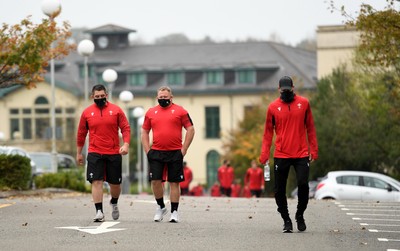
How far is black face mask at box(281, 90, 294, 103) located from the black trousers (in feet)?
2.57

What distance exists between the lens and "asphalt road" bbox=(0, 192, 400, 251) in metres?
13.8

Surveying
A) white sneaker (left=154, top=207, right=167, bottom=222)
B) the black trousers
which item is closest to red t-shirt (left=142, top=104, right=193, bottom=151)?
white sneaker (left=154, top=207, right=167, bottom=222)

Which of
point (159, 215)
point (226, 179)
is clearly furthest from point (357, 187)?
point (159, 215)

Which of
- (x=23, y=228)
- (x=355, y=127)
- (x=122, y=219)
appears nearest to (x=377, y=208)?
(x=122, y=219)

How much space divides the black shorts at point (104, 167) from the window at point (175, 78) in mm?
70683

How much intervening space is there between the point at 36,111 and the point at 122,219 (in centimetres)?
6992

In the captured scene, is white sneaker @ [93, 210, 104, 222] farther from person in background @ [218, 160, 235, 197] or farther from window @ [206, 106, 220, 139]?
window @ [206, 106, 220, 139]

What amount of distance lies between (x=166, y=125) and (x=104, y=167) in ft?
3.69

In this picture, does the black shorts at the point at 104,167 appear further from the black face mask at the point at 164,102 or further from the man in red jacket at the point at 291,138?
the man in red jacket at the point at 291,138

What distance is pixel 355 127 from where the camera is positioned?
50.5m

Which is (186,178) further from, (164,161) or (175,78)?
(175,78)

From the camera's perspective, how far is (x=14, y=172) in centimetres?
2859

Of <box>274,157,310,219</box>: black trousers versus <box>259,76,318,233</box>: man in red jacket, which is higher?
<box>259,76,318,233</box>: man in red jacket

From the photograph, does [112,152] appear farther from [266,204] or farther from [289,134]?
[266,204]
